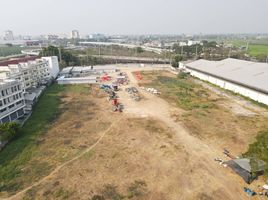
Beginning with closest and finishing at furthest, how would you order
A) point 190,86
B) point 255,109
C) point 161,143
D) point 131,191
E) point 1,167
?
1. point 131,191
2. point 1,167
3. point 161,143
4. point 255,109
5. point 190,86

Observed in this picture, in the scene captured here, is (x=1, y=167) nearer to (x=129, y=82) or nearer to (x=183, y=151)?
(x=183, y=151)

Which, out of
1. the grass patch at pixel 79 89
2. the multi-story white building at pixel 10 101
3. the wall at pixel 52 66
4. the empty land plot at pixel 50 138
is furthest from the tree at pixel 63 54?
the multi-story white building at pixel 10 101

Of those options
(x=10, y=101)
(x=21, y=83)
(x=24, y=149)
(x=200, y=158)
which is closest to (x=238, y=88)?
(x=200, y=158)

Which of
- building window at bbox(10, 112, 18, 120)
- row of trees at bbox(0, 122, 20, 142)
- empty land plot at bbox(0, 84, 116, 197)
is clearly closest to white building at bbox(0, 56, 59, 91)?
empty land plot at bbox(0, 84, 116, 197)

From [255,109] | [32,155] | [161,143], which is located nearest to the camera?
[32,155]

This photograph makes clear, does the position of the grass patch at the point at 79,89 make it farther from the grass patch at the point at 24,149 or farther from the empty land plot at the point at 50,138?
the grass patch at the point at 24,149

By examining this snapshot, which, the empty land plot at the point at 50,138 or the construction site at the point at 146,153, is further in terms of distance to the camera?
the empty land plot at the point at 50,138

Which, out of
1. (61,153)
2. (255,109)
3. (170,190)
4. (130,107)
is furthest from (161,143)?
(255,109)
